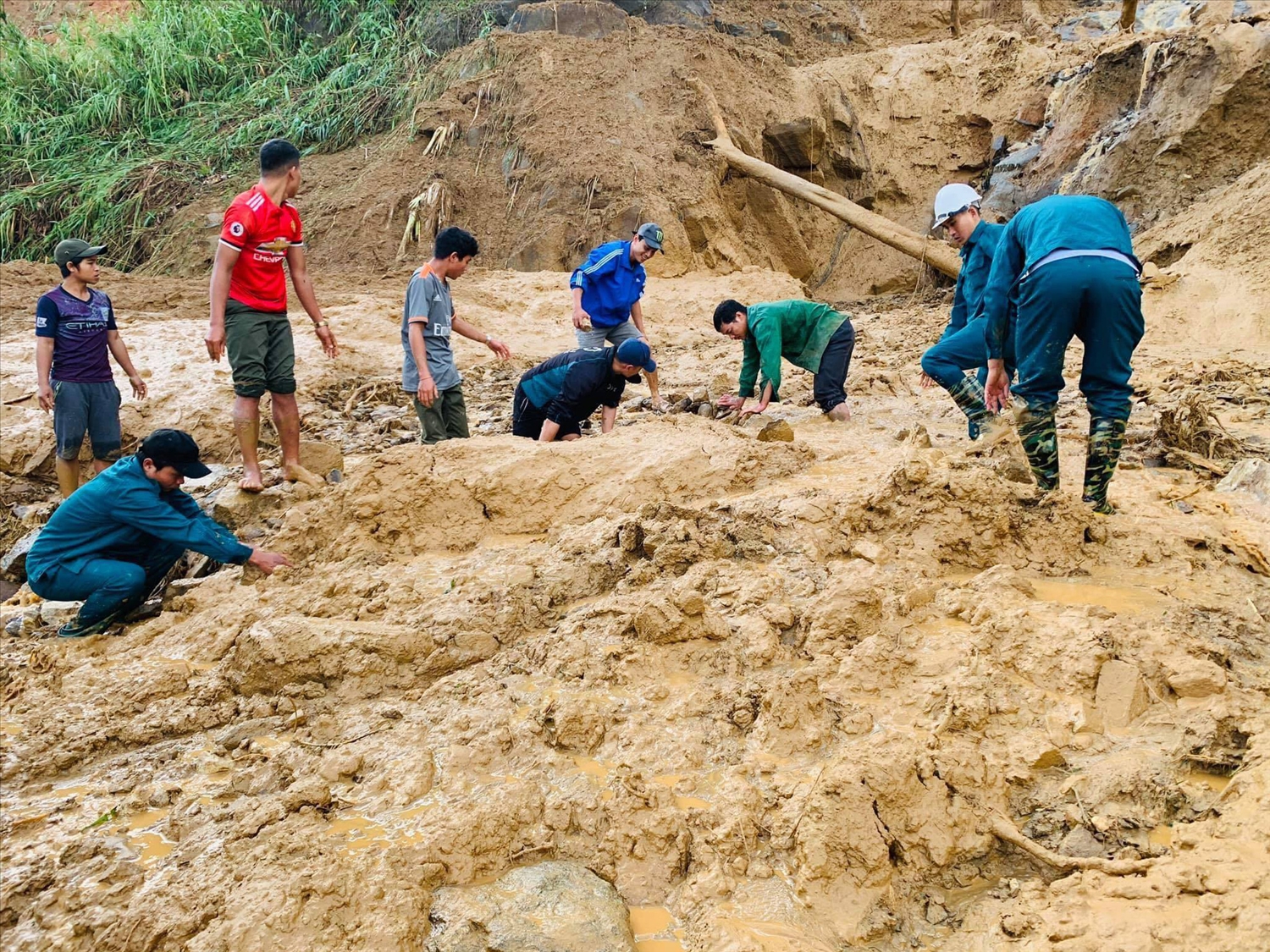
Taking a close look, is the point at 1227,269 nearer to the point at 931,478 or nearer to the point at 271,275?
the point at 931,478

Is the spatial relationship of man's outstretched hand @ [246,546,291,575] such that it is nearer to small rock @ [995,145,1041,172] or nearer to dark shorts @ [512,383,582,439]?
dark shorts @ [512,383,582,439]

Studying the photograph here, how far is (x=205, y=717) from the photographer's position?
2.67m

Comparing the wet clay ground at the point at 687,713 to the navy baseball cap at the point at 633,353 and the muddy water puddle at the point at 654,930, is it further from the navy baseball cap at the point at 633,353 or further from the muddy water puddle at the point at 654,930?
the navy baseball cap at the point at 633,353

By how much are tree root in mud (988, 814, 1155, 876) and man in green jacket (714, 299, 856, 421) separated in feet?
11.5

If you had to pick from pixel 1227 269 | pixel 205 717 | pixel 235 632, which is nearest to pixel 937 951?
pixel 205 717

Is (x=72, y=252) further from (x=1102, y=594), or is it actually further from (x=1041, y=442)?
(x=1102, y=594)

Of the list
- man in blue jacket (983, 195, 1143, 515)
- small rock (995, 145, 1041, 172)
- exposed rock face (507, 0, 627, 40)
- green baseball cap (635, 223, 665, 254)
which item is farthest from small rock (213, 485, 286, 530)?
exposed rock face (507, 0, 627, 40)

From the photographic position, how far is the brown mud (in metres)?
1.85

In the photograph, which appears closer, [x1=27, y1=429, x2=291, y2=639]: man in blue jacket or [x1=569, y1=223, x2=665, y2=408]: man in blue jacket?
[x1=27, y1=429, x2=291, y2=639]: man in blue jacket

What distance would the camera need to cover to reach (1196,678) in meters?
2.21

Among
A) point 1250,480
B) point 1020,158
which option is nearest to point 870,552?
point 1250,480

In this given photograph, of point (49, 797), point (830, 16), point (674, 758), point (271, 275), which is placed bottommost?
point (49, 797)

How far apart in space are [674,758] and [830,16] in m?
15.6

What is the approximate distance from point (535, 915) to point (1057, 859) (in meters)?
1.13
